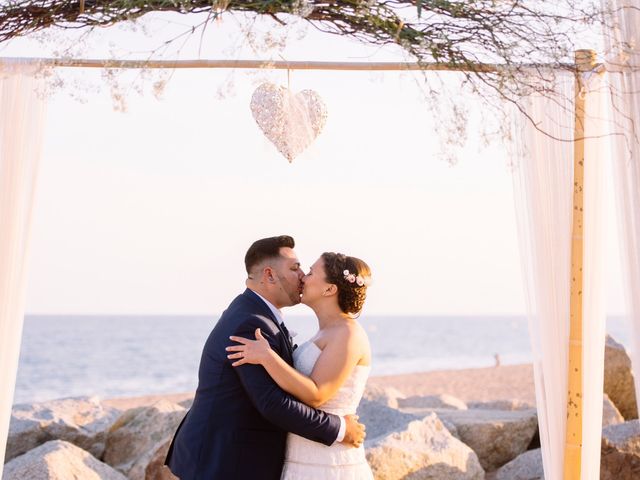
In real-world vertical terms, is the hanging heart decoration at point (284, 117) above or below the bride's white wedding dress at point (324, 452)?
above

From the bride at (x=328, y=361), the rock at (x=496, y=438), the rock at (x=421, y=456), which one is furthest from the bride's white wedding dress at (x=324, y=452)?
the rock at (x=496, y=438)

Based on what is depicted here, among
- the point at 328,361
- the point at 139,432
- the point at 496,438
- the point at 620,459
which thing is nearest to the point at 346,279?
the point at 328,361

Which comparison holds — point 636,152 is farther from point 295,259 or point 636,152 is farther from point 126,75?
point 126,75

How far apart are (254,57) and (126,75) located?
0.62 m

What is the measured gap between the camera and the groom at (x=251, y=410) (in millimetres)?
4004

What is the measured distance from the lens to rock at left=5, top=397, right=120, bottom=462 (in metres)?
7.34

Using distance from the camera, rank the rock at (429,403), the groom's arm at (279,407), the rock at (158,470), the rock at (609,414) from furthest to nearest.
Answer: the rock at (429,403) → the rock at (609,414) → the rock at (158,470) → the groom's arm at (279,407)

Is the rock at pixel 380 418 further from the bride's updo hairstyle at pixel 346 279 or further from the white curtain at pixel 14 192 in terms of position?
the white curtain at pixel 14 192

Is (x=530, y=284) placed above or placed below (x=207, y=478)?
above

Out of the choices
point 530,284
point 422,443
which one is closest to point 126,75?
point 530,284

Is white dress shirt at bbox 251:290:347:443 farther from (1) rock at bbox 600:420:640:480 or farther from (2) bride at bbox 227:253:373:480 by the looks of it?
(1) rock at bbox 600:420:640:480

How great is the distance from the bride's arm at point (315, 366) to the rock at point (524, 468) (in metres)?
3.26

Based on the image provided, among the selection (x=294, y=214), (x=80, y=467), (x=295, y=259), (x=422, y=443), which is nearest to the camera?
(x=295, y=259)

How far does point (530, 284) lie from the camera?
4.61 meters
